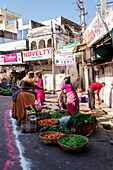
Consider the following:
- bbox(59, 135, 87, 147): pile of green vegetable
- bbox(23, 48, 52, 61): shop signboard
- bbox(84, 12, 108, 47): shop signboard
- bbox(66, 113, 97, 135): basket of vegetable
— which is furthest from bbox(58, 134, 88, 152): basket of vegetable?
bbox(23, 48, 52, 61): shop signboard

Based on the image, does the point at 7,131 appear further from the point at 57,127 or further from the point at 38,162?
the point at 38,162

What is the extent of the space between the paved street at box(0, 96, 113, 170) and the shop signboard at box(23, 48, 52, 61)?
1531 cm

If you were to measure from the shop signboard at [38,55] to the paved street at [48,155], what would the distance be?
15.3m

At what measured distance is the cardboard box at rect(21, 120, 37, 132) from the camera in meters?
5.00

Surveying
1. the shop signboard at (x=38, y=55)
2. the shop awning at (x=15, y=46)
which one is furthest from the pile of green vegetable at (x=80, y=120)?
the shop awning at (x=15, y=46)

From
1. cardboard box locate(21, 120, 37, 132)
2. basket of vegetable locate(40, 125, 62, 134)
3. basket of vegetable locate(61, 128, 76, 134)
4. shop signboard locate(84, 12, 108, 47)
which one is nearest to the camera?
basket of vegetable locate(61, 128, 76, 134)

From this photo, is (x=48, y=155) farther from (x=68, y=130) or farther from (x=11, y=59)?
(x=11, y=59)

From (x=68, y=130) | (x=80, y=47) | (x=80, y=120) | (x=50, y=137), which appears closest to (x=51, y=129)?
(x=68, y=130)

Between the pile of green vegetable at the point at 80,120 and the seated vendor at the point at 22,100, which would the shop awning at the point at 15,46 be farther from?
the pile of green vegetable at the point at 80,120

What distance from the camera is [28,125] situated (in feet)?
16.5

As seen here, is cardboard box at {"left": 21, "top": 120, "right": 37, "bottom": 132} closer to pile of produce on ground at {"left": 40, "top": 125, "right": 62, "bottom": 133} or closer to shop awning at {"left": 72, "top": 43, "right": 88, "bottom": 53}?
pile of produce on ground at {"left": 40, "top": 125, "right": 62, "bottom": 133}

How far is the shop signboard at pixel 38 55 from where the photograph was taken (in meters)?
19.3

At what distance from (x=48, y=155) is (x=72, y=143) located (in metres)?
0.58

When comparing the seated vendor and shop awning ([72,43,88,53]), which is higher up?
shop awning ([72,43,88,53])
